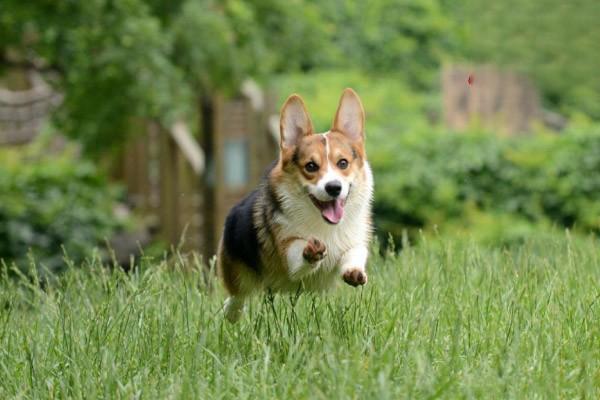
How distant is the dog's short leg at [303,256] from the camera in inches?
177

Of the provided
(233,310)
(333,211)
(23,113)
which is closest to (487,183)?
(233,310)

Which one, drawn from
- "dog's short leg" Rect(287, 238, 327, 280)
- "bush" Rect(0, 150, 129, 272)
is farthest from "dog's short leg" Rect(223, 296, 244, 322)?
"bush" Rect(0, 150, 129, 272)

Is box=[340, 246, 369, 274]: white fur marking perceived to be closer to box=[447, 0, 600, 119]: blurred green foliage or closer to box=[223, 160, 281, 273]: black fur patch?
box=[223, 160, 281, 273]: black fur patch

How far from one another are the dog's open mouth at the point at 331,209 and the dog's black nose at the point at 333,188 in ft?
0.24

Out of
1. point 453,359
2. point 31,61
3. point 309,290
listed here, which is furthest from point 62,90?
point 453,359

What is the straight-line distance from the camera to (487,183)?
465 inches

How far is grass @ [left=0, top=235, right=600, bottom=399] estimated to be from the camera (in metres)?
4.00

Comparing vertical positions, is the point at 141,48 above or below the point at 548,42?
above

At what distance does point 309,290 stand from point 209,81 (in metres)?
8.08

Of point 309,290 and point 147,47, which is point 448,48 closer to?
point 147,47

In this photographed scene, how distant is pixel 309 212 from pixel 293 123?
389mm

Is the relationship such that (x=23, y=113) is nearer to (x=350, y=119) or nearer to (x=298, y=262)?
(x=350, y=119)

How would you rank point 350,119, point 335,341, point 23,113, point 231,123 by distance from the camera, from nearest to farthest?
point 335,341 < point 350,119 < point 231,123 < point 23,113

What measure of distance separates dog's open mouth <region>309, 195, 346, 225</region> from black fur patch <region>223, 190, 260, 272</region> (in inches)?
16.8
